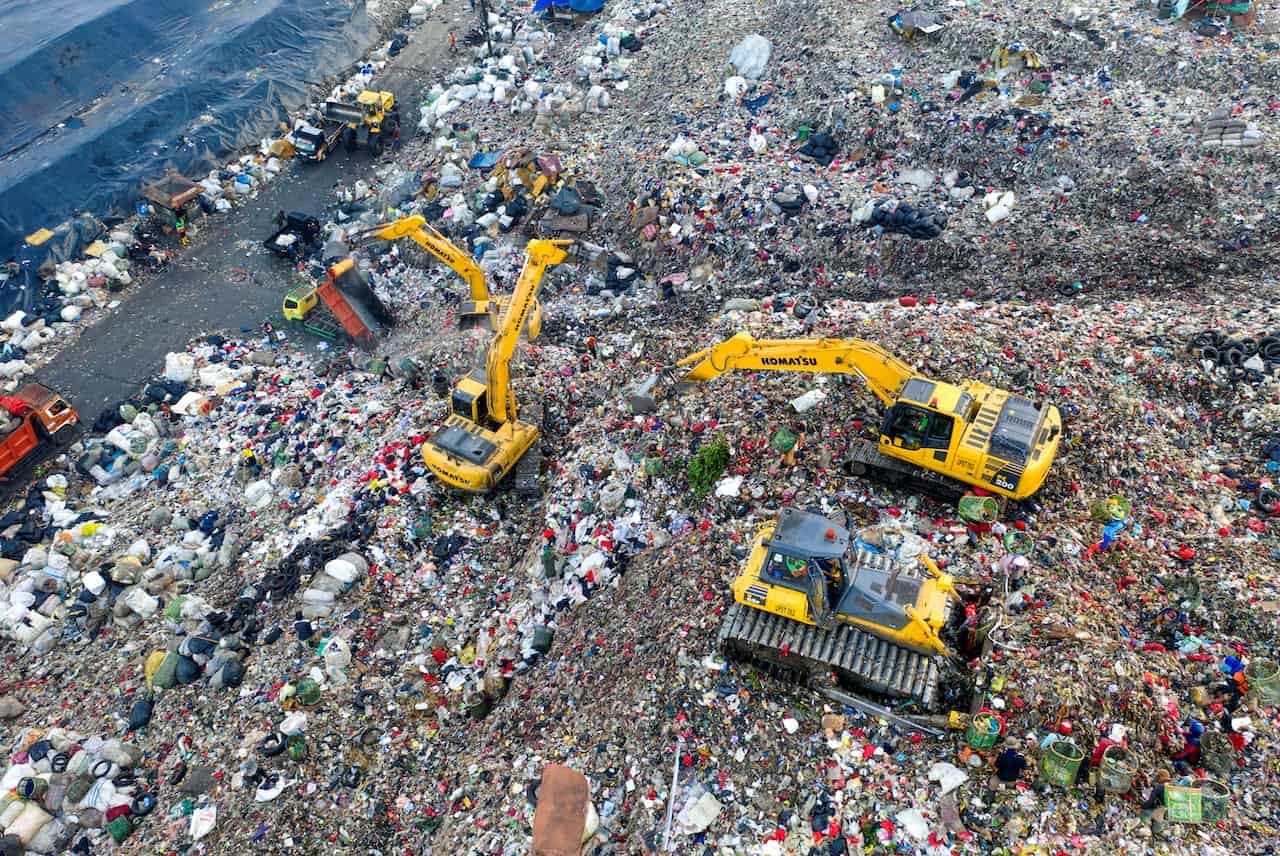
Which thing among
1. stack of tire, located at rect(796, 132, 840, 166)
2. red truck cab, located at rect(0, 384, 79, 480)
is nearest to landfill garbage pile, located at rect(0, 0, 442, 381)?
red truck cab, located at rect(0, 384, 79, 480)

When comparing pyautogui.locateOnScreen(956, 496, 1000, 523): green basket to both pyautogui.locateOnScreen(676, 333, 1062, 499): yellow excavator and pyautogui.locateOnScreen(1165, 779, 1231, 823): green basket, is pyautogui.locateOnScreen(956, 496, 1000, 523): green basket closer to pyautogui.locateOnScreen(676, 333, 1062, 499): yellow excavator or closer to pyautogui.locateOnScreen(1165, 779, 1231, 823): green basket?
pyautogui.locateOnScreen(676, 333, 1062, 499): yellow excavator

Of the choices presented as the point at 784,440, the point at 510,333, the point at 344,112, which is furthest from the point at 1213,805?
the point at 344,112

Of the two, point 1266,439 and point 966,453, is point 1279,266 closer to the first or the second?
point 1266,439

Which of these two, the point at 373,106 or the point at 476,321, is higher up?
the point at 373,106

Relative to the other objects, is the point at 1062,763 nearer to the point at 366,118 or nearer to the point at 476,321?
the point at 476,321

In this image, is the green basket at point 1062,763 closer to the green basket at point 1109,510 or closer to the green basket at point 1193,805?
the green basket at point 1193,805
